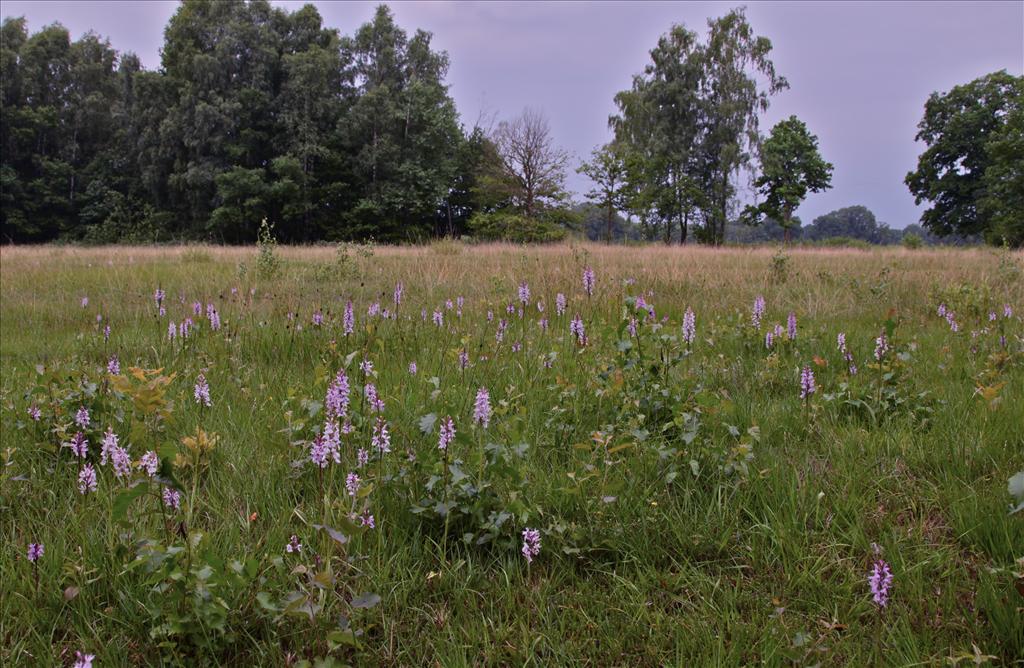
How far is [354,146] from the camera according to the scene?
43.6m

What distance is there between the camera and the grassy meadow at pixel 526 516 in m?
1.35

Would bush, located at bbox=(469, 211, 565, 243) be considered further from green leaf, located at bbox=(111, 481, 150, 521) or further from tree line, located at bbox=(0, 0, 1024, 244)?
green leaf, located at bbox=(111, 481, 150, 521)

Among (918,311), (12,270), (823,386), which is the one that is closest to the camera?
(823,386)

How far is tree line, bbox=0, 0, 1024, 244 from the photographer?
130 ft

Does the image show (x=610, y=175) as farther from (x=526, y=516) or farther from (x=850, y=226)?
(x=850, y=226)

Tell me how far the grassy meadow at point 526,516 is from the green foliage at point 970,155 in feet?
160

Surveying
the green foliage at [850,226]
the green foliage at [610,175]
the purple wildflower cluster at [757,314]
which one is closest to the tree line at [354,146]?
the green foliage at [610,175]

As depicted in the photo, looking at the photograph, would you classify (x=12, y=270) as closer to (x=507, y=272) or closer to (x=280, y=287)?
(x=280, y=287)

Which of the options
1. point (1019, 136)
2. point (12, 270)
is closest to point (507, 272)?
point (12, 270)

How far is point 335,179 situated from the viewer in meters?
44.6

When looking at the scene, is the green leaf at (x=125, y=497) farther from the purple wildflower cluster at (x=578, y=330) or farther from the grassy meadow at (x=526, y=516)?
the purple wildflower cluster at (x=578, y=330)

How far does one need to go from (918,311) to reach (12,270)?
1286 centimetres

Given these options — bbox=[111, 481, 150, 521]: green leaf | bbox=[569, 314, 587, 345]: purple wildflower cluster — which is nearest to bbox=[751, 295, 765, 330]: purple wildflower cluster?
bbox=[569, 314, 587, 345]: purple wildflower cluster

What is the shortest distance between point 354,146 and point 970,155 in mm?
50627
